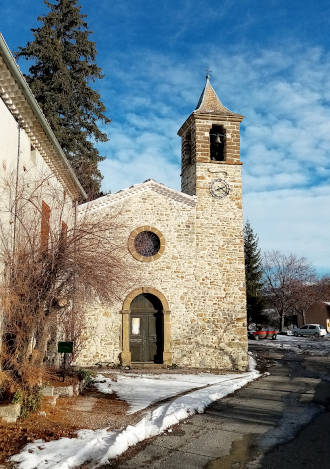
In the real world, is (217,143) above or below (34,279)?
above

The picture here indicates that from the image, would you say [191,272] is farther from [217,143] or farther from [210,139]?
[210,139]

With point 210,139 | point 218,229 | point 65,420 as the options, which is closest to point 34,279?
point 65,420

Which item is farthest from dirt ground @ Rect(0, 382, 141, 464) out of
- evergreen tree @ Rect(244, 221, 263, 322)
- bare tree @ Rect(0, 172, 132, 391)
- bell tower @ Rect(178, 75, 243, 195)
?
evergreen tree @ Rect(244, 221, 263, 322)

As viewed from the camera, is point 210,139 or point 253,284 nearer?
point 210,139

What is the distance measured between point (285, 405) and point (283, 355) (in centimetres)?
1338

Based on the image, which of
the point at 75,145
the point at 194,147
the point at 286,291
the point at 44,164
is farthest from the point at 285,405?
the point at 286,291

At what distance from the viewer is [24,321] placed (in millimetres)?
7055

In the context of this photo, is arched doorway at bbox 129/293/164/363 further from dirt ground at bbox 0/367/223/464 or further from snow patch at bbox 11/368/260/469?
snow patch at bbox 11/368/260/469

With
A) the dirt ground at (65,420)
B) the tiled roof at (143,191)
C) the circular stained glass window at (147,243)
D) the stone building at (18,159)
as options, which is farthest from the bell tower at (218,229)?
the stone building at (18,159)

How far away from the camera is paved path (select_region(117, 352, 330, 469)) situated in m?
5.39

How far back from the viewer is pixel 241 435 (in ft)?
22.1

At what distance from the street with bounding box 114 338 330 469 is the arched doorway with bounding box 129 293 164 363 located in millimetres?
4624

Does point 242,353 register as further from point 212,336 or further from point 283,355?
point 283,355

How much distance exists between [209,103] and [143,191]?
5031mm
